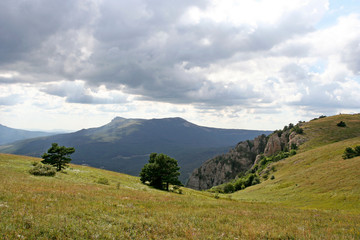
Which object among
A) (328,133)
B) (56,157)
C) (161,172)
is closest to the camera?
(56,157)

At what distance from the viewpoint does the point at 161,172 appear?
56.2 m

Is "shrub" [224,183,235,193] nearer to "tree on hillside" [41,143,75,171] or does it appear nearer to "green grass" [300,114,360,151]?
"green grass" [300,114,360,151]

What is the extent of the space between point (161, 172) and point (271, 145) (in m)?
118

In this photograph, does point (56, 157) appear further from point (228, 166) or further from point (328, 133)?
point (228, 166)

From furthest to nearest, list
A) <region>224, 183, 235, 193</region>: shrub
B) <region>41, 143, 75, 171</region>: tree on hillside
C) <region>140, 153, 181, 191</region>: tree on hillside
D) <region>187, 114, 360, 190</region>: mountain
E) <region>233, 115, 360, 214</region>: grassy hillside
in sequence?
<region>187, 114, 360, 190</region>: mountain, <region>224, 183, 235, 193</region>: shrub, <region>140, 153, 181, 191</region>: tree on hillside, <region>41, 143, 75, 171</region>: tree on hillside, <region>233, 115, 360, 214</region>: grassy hillside

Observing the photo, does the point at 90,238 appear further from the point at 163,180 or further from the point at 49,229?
the point at 163,180

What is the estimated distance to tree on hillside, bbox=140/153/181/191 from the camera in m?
55.7

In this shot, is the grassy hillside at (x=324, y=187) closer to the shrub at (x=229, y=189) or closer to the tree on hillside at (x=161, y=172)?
the tree on hillside at (x=161, y=172)

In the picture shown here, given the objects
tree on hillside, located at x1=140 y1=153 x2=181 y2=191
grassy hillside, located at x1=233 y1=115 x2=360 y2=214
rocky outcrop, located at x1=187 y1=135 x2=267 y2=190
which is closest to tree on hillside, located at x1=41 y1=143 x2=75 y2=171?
tree on hillside, located at x1=140 y1=153 x2=181 y2=191

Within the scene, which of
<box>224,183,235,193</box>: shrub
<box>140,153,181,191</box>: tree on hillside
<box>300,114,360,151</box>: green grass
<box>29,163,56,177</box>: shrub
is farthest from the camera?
<box>300,114,360,151</box>: green grass

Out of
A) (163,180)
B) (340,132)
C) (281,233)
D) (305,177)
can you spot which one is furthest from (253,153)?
(281,233)

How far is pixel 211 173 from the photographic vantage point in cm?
19025

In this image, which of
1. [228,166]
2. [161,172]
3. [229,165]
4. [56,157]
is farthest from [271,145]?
[56,157]

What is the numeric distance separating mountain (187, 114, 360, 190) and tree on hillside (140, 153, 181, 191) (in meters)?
81.4
